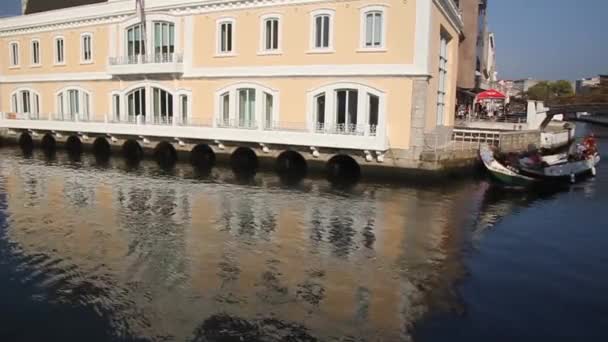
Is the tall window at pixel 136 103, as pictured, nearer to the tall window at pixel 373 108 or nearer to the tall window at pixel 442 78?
the tall window at pixel 373 108

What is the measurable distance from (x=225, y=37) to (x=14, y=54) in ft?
60.4

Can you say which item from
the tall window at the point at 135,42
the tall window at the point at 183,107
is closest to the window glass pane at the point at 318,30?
the tall window at the point at 183,107

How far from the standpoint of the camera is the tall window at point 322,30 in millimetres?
22656

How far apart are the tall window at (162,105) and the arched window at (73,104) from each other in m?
5.28

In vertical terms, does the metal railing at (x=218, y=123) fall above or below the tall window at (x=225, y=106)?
below

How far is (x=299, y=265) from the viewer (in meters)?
10.5

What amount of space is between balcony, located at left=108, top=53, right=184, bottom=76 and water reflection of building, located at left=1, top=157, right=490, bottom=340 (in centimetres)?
921

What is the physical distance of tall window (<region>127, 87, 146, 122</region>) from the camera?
28656 mm

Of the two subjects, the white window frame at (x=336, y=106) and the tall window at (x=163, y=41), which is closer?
Answer: the white window frame at (x=336, y=106)

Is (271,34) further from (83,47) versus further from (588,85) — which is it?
(588,85)

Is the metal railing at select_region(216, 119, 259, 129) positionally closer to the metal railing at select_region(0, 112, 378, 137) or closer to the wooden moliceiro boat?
the metal railing at select_region(0, 112, 378, 137)

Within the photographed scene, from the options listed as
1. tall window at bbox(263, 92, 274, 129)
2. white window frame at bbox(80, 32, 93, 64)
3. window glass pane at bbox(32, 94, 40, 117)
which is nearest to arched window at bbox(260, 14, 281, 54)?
tall window at bbox(263, 92, 274, 129)

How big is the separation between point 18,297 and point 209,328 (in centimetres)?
363

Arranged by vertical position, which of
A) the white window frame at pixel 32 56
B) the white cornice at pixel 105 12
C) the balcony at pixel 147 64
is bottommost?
the balcony at pixel 147 64
